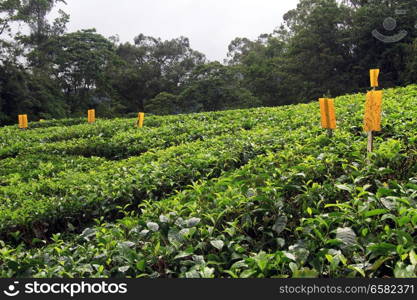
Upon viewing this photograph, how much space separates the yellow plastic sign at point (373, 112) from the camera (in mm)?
3277

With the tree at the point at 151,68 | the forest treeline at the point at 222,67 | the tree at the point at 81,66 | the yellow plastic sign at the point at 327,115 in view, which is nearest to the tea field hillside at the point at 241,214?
the yellow plastic sign at the point at 327,115

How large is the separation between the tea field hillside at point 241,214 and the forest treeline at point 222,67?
20.3m

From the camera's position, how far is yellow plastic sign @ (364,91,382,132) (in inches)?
129

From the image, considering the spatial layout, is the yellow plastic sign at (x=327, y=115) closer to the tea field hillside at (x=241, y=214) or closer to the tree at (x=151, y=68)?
the tea field hillside at (x=241, y=214)

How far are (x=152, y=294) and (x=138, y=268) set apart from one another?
1.05 feet

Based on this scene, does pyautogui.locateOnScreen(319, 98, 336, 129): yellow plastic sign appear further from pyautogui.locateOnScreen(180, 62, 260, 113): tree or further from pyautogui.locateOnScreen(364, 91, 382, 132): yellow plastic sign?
pyautogui.locateOnScreen(180, 62, 260, 113): tree

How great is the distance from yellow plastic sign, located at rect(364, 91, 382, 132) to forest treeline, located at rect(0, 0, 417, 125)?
68.8 feet

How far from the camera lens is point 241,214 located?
2.66 metres

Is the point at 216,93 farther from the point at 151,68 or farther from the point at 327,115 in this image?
the point at 327,115

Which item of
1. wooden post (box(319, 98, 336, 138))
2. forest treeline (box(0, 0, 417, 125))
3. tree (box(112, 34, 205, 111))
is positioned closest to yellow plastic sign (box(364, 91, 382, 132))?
wooden post (box(319, 98, 336, 138))

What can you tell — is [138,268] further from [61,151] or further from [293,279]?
[61,151]

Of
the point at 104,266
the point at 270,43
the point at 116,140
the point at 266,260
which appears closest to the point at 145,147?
the point at 116,140

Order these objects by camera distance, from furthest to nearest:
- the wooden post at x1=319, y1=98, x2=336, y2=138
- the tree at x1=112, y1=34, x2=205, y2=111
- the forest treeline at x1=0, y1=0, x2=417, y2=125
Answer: the tree at x1=112, y1=34, x2=205, y2=111 → the forest treeline at x1=0, y1=0, x2=417, y2=125 → the wooden post at x1=319, y1=98, x2=336, y2=138

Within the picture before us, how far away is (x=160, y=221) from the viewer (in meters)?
2.76
